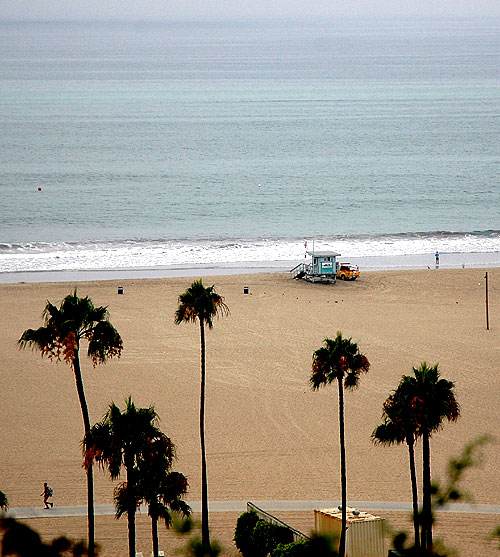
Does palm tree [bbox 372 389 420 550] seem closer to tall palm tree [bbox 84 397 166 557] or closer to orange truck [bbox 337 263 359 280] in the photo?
tall palm tree [bbox 84 397 166 557]

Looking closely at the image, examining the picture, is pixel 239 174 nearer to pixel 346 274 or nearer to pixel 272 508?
pixel 346 274

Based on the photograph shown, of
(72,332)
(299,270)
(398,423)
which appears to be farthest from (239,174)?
(398,423)

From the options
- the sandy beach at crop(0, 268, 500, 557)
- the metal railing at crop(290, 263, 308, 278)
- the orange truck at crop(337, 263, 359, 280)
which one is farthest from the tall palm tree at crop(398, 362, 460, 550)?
the metal railing at crop(290, 263, 308, 278)

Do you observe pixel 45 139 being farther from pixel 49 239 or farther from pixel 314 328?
pixel 314 328

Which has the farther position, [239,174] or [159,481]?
[239,174]

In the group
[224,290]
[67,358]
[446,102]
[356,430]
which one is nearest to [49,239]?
[224,290]

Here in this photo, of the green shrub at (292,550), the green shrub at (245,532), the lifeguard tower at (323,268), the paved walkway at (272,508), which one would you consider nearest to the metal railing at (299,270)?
the lifeguard tower at (323,268)
